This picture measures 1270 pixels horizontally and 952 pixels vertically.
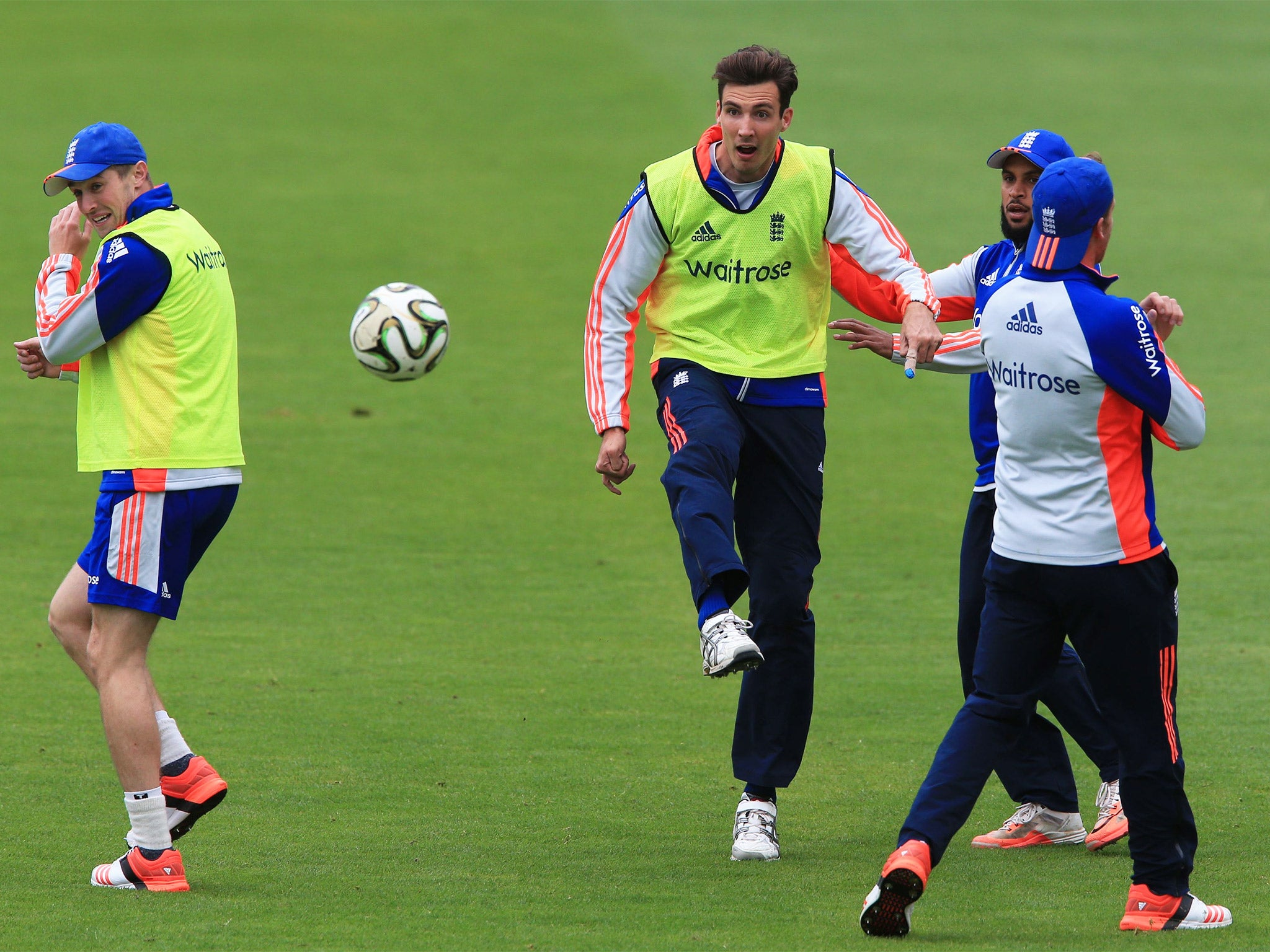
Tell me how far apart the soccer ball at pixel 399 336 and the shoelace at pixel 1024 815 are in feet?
11.8

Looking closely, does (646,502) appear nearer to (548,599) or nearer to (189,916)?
(548,599)

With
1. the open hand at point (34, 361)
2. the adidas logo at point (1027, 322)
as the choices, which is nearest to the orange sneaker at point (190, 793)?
the open hand at point (34, 361)

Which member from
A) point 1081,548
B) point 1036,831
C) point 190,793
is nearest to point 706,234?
point 1081,548

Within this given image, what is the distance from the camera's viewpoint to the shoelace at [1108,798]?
6.02m

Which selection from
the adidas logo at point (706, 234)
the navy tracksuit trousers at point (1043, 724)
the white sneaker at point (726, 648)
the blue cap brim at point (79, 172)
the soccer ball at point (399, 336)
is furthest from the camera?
the soccer ball at point (399, 336)

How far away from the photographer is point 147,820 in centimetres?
516

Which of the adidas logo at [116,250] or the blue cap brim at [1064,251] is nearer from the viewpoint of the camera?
the blue cap brim at [1064,251]

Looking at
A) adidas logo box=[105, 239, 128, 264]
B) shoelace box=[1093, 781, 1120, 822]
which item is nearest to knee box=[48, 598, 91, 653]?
adidas logo box=[105, 239, 128, 264]

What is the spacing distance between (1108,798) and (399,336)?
403 centimetres

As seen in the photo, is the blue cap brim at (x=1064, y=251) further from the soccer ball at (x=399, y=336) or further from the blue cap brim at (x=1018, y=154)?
the soccer ball at (x=399, y=336)

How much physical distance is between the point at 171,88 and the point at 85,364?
2762 cm

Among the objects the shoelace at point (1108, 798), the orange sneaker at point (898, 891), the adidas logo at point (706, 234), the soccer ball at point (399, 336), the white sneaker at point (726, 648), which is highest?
the adidas logo at point (706, 234)

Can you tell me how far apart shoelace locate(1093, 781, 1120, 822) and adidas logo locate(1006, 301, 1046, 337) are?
2200 mm

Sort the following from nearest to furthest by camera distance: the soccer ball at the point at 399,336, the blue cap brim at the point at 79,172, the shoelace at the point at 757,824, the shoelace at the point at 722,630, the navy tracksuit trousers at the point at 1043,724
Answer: the shoelace at the point at 722,630, the blue cap brim at the point at 79,172, the shoelace at the point at 757,824, the navy tracksuit trousers at the point at 1043,724, the soccer ball at the point at 399,336
